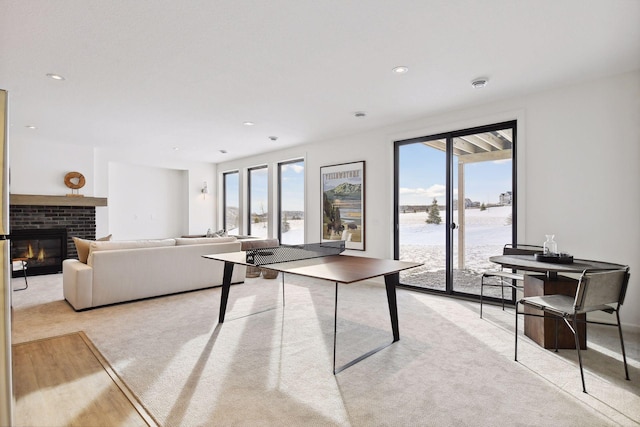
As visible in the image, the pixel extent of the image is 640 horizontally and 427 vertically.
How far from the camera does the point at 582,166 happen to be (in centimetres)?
343

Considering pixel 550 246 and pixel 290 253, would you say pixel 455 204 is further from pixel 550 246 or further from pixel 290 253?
pixel 290 253

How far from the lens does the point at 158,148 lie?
6.82 m

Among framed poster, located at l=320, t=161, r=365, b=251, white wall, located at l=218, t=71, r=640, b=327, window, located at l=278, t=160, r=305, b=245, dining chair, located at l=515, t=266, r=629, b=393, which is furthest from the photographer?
window, located at l=278, t=160, r=305, b=245

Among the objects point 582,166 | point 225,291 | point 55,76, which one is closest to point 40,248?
point 55,76

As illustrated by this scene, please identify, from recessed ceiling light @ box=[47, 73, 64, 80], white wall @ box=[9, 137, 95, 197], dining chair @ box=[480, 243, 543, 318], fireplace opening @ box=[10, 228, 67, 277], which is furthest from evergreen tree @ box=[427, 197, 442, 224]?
fireplace opening @ box=[10, 228, 67, 277]

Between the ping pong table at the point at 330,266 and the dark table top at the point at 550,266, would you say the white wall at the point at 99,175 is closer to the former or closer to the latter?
the ping pong table at the point at 330,266

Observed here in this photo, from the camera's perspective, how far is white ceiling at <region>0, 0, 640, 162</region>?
2258 mm

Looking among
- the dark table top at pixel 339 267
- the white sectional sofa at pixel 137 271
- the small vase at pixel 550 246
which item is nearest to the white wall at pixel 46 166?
the white sectional sofa at pixel 137 271

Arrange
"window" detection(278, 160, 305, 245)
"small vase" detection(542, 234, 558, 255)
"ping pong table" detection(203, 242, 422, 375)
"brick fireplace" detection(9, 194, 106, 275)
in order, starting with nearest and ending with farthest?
"ping pong table" detection(203, 242, 422, 375) → "small vase" detection(542, 234, 558, 255) → "brick fireplace" detection(9, 194, 106, 275) → "window" detection(278, 160, 305, 245)

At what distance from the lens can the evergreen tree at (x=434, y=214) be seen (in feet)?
15.3

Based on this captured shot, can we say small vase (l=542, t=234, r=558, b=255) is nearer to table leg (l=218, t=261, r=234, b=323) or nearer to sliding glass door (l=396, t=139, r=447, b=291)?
sliding glass door (l=396, t=139, r=447, b=291)

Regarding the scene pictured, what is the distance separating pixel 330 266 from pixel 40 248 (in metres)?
6.01

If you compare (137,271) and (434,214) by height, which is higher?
(434,214)

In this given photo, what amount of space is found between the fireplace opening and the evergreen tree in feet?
20.4
